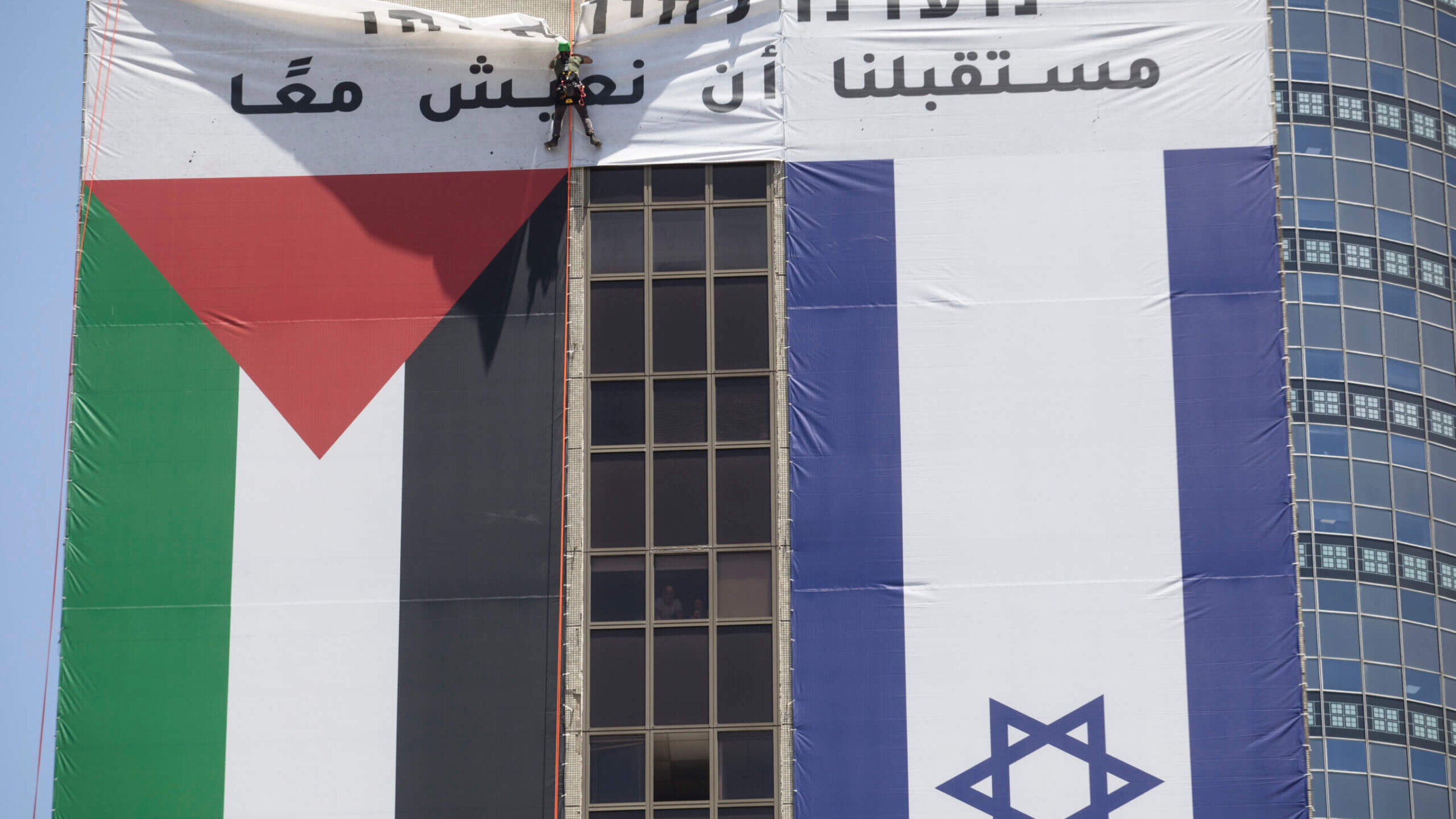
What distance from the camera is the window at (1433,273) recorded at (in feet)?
223

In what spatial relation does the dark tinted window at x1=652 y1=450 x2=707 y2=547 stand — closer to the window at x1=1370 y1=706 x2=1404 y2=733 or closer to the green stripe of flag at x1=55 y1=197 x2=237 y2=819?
the green stripe of flag at x1=55 y1=197 x2=237 y2=819

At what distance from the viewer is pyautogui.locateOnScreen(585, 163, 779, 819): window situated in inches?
1054

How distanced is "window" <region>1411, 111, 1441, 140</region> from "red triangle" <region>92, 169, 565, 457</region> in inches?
2007

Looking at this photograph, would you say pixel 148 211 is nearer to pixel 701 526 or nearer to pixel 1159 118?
pixel 701 526

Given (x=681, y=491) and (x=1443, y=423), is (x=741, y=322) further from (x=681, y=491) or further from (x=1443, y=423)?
(x=1443, y=423)

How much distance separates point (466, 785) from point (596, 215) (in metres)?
9.66

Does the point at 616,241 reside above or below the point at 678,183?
below

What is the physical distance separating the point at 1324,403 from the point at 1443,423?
5.39 m

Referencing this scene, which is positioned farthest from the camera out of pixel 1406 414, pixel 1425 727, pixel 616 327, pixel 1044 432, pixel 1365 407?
pixel 1406 414

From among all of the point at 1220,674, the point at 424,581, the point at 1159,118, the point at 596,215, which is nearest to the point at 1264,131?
the point at 1159,118

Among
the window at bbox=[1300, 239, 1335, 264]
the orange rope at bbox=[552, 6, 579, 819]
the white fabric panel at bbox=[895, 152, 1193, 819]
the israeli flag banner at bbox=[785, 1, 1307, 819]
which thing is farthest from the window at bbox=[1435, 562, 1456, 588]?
the orange rope at bbox=[552, 6, 579, 819]

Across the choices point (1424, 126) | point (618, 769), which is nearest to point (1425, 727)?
point (1424, 126)

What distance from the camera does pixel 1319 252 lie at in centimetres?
6712

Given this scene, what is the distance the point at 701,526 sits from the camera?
2769 cm
